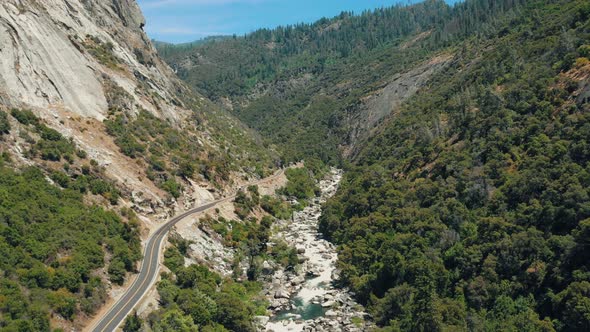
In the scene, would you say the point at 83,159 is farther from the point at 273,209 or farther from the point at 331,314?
the point at 331,314

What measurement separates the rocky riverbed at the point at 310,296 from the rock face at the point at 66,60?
44183 mm

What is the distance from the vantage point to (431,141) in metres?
90.9

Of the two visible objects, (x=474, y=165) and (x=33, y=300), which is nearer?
(x=33, y=300)

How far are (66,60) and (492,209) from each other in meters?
75.6

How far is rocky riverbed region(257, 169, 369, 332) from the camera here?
5419cm

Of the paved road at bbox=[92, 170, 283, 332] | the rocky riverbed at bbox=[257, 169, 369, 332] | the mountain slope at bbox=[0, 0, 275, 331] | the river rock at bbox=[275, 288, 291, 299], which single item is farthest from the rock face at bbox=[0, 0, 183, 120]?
the river rock at bbox=[275, 288, 291, 299]

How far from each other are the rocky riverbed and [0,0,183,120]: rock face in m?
44.2

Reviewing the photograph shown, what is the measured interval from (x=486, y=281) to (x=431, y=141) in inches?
1758

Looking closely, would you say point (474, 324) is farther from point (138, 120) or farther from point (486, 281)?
point (138, 120)

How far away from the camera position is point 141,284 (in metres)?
52.3

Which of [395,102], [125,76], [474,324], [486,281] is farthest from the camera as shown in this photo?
[395,102]

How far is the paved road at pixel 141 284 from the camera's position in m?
44.4

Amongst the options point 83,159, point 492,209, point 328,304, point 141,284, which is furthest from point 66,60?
point 492,209

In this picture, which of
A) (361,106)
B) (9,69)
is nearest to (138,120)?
(9,69)
